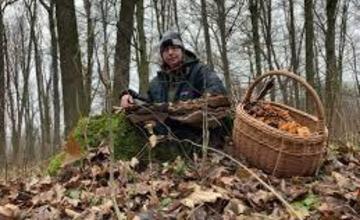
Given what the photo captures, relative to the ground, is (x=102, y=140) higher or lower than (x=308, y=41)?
lower

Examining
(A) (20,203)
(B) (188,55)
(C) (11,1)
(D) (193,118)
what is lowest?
(A) (20,203)

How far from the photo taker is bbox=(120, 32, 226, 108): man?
636 cm

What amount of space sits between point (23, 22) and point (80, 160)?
91.8 feet

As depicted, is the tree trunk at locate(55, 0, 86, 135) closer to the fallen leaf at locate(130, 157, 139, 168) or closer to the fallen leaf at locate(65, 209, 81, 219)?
the fallen leaf at locate(130, 157, 139, 168)

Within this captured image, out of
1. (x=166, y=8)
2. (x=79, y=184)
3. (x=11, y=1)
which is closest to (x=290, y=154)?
(x=79, y=184)

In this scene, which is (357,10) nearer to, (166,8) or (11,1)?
Answer: (166,8)

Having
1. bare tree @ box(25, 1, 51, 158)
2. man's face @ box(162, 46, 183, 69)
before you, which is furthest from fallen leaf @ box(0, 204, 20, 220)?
bare tree @ box(25, 1, 51, 158)

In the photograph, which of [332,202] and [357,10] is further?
[357,10]

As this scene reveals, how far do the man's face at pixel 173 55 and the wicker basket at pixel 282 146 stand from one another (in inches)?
46.0

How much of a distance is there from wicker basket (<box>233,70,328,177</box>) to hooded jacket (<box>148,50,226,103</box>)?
2.56ft

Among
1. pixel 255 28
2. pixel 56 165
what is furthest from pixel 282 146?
pixel 255 28

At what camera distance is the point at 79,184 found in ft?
16.7

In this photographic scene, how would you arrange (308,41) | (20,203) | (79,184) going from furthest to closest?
(308,41) < (79,184) < (20,203)

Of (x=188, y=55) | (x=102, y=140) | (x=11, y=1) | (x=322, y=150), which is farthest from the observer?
(x=11, y=1)
